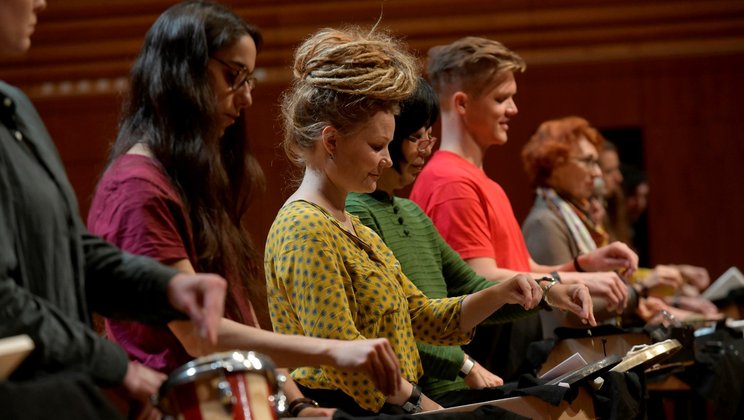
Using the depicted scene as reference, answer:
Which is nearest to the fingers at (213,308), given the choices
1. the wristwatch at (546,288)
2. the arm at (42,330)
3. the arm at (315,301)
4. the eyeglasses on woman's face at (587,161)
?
the arm at (42,330)

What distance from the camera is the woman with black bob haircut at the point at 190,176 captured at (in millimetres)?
1917

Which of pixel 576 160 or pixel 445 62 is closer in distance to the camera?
pixel 445 62

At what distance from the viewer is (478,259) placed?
2.95 m

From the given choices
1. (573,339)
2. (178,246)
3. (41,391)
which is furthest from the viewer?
(573,339)

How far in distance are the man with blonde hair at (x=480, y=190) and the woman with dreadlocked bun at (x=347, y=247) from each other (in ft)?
1.78

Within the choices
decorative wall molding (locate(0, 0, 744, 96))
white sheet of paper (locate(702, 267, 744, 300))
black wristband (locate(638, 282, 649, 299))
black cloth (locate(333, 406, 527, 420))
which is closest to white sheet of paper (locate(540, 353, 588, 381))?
black cloth (locate(333, 406, 527, 420))

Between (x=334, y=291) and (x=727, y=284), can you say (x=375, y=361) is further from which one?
(x=727, y=284)

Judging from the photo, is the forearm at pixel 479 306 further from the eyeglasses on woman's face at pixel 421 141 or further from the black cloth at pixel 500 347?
the black cloth at pixel 500 347

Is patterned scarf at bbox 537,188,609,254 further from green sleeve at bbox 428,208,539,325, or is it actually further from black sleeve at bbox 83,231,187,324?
black sleeve at bbox 83,231,187,324

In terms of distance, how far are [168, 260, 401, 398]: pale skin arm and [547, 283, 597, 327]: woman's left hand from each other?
0.83 meters

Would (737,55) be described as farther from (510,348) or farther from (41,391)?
(41,391)

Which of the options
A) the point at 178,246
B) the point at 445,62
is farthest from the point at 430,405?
the point at 445,62

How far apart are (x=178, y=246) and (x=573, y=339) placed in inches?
51.5

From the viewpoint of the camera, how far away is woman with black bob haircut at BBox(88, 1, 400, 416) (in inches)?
75.5
